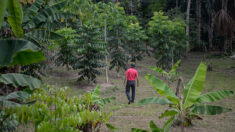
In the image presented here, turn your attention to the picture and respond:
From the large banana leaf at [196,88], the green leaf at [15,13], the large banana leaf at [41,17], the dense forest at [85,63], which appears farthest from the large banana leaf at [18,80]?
the large banana leaf at [196,88]

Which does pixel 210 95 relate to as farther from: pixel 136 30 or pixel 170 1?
pixel 170 1

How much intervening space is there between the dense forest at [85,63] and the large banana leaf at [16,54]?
14 millimetres

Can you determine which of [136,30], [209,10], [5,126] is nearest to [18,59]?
[5,126]

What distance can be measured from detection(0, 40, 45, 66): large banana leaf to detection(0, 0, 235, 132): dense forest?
1 centimetres

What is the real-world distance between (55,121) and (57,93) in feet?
5.61

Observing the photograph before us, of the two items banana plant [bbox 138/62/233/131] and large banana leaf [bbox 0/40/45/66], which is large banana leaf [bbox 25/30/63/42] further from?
banana plant [bbox 138/62/233/131]

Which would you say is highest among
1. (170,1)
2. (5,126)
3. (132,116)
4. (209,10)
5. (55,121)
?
(170,1)

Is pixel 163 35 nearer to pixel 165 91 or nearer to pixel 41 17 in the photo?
pixel 41 17

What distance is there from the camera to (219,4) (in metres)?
34.6

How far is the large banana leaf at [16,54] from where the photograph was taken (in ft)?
11.1

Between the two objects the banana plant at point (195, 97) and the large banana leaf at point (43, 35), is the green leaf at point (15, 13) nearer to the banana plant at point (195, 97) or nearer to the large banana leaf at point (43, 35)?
the large banana leaf at point (43, 35)

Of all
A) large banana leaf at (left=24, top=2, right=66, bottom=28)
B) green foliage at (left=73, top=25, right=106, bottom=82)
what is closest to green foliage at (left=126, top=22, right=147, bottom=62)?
green foliage at (left=73, top=25, right=106, bottom=82)

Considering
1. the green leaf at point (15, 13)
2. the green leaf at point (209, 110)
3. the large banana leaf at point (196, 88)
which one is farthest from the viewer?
the large banana leaf at point (196, 88)

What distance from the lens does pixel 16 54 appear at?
3.41 meters
